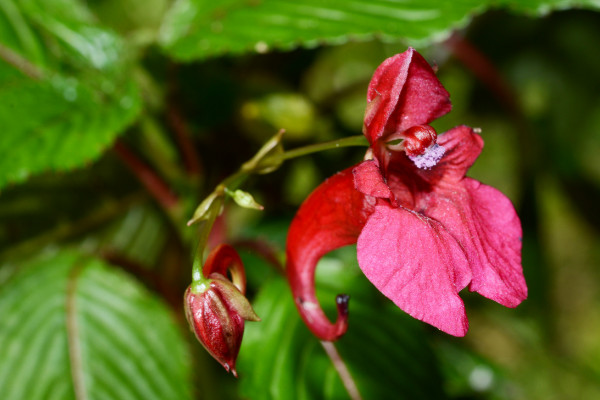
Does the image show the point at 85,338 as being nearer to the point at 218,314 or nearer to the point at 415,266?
the point at 218,314

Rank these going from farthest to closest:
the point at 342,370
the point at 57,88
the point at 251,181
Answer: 1. the point at 251,181
2. the point at 57,88
3. the point at 342,370

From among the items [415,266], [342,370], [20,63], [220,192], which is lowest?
[342,370]

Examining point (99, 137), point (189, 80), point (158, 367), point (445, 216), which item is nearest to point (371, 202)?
point (445, 216)

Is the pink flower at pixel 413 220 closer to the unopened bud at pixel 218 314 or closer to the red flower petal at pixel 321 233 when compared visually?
the red flower petal at pixel 321 233

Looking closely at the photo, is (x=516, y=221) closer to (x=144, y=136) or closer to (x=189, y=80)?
(x=189, y=80)

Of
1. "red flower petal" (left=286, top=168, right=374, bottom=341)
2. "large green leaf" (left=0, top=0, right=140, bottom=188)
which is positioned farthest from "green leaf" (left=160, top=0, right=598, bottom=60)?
"red flower petal" (left=286, top=168, right=374, bottom=341)

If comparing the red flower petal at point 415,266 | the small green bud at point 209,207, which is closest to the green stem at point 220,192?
the small green bud at point 209,207

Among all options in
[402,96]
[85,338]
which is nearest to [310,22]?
[402,96]
